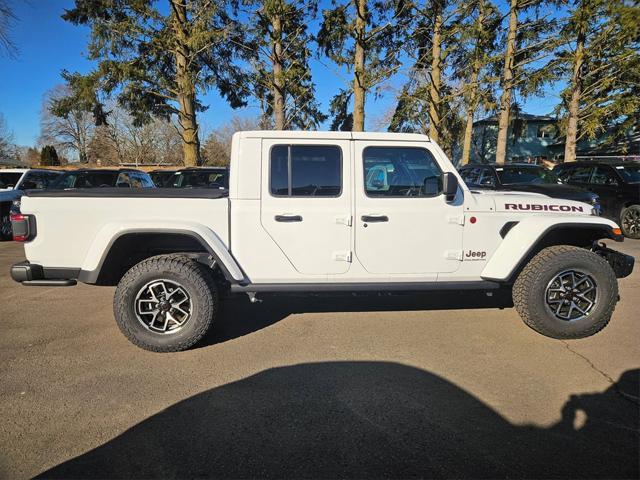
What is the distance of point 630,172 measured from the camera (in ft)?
32.7

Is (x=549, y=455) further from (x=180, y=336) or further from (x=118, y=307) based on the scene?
(x=118, y=307)

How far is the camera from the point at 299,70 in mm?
15625

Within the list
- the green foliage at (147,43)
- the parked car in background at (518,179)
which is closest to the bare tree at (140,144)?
the green foliage at (147,43)

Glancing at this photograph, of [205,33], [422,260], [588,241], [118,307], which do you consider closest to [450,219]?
[422,260]

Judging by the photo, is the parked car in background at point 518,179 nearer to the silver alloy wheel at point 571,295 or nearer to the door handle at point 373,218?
the silver alloy wheel at point 571,295

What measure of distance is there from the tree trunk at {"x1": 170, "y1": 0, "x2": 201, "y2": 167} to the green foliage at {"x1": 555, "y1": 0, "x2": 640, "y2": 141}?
14693 millimetres

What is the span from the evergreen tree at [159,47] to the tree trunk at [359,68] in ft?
15.5

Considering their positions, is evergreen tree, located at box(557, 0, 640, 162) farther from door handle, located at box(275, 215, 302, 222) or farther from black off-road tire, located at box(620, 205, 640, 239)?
door handle, located at box(275, 215, 302, 222)

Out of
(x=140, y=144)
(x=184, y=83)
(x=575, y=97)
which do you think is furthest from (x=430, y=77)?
(x=140, y=144)

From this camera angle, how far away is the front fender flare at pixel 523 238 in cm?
364

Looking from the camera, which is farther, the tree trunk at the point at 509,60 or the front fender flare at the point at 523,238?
the tree trunk at the point at 509,60

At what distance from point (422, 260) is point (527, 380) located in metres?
1.28

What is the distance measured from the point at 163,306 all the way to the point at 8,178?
10.2 meters

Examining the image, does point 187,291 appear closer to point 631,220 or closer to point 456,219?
point 456,219
